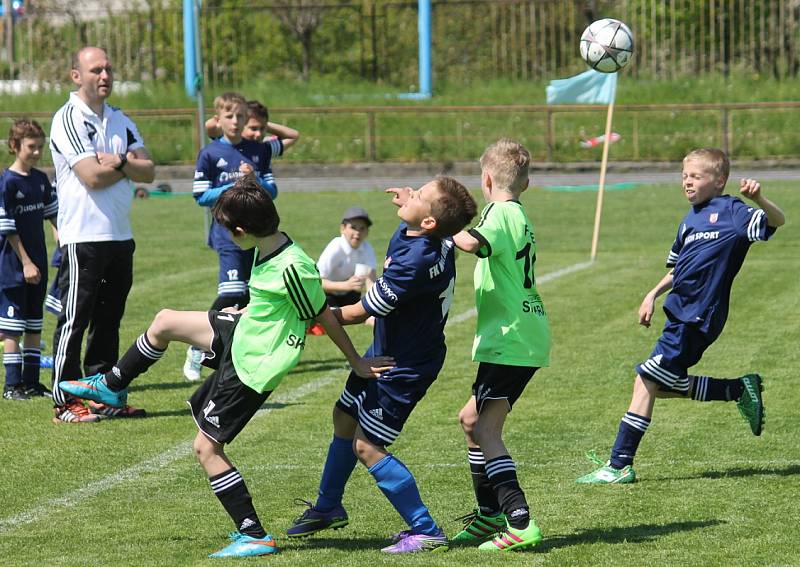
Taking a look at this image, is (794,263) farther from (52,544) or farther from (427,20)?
(427,20)

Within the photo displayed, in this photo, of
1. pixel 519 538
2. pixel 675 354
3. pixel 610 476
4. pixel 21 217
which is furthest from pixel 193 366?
pixel 519 538

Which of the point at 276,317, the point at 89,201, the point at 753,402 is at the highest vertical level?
the point at 89,201

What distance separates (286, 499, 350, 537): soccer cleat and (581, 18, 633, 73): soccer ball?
10253mm

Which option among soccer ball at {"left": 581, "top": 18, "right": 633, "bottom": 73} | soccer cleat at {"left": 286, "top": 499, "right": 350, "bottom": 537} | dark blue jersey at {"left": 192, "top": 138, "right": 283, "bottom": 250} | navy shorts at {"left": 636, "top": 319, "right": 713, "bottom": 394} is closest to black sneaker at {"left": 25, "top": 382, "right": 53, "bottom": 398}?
dark blue jersey at {"left": 192, "top": 138, "right": 283, "bottom": 250}

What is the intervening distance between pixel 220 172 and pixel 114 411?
2299mm

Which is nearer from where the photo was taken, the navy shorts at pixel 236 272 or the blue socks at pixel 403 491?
the blue socks at pixel 403 491

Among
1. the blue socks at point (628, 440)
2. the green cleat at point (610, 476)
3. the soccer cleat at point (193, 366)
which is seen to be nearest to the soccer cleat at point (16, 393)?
the soccer cleat at point (193, 366)

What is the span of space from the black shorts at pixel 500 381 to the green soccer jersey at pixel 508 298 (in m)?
0.07

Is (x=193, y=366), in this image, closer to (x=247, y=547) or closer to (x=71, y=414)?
(x=71, y=414)

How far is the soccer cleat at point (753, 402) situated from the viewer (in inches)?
294

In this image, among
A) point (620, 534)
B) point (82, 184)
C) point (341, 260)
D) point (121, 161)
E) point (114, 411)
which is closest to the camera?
point (620, 534)

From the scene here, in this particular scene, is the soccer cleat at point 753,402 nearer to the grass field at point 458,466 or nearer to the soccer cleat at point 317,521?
the grass field at point 458,466

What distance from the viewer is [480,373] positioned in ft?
19.7

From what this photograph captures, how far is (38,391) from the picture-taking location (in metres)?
9.77
